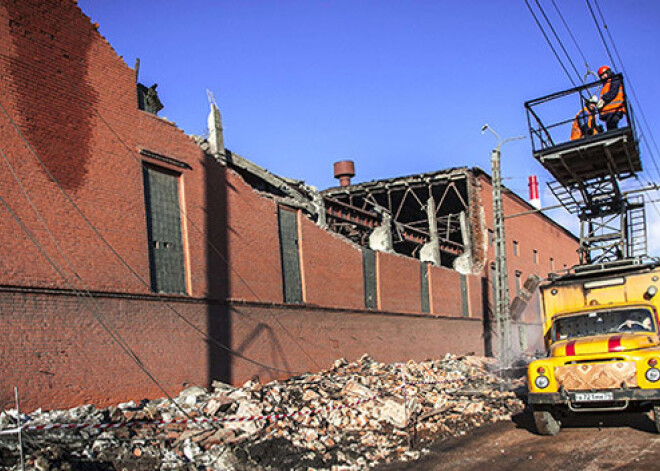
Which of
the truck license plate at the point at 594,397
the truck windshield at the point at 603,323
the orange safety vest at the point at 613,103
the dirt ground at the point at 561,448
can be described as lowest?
the dirt ground at the point at 561,448

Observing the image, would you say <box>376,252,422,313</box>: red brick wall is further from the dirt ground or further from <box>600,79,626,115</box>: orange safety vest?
the dirt ground

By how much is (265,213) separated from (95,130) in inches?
228

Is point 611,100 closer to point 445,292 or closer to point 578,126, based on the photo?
point 578,126

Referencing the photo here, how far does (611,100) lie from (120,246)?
43.3 feet

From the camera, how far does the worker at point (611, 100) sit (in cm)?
1677

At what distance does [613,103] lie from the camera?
664 inches

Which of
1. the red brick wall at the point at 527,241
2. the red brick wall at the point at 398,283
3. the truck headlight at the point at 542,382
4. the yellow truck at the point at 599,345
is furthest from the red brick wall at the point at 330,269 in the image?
the red brick wall at the point at 527,241

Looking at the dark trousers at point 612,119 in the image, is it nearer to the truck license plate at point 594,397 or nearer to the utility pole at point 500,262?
the utility pole at point 500,262

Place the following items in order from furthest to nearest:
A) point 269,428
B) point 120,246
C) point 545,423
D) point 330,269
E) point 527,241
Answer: point 527,241 → point 330,269 → point 120,246 → point 269,428 → point 545,423

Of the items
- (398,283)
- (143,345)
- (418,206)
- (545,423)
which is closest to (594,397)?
(545,423)

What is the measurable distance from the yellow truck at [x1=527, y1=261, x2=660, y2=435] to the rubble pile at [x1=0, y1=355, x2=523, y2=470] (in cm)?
258

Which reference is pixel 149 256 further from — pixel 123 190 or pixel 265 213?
pixel 265 213

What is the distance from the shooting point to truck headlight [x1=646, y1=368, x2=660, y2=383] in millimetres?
9766

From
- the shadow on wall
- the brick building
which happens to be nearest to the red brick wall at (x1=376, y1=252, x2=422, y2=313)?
the brick building
